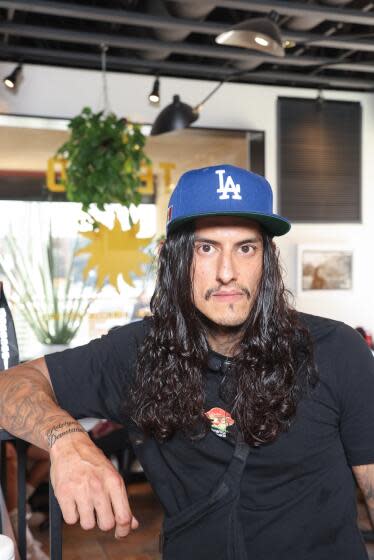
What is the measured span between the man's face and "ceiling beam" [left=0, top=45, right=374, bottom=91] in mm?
3342

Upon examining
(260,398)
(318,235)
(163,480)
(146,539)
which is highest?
(318,235)

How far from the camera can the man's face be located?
1408mm

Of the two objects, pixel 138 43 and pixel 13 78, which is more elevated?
pixel 138 43

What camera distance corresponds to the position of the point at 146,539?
367 centimetres

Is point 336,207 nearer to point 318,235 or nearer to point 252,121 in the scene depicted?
point 318,235

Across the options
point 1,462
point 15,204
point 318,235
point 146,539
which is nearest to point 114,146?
point 15,204

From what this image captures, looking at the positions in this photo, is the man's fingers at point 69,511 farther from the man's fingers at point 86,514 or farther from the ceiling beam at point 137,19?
the ceiling beam at point 137,19

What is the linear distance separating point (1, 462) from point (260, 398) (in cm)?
56

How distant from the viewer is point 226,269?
1.41 meters

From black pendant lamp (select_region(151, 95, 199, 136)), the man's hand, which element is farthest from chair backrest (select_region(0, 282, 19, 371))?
black pendant lamp (select_region(151, 95, 199, 136))

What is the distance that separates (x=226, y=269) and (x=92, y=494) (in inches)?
23.9

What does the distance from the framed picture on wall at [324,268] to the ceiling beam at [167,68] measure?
1.37m

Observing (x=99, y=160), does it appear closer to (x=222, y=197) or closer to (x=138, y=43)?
(x=138, y=43)

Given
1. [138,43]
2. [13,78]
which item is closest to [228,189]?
[138,43]
